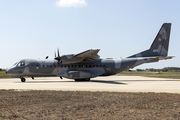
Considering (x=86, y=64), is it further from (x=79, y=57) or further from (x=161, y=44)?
(x=161, y=44)

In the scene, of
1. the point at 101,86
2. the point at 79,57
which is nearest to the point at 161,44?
the point at 79,57

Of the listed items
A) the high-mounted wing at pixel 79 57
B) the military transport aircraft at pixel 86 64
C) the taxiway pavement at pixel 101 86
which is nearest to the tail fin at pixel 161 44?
the military transport aircraft at pixel 86 64

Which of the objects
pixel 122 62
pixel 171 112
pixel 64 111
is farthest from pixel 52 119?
pixel 122 62

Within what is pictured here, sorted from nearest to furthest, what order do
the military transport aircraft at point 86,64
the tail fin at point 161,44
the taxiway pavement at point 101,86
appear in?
1. the taxiway pavement at point 101,86
2. the military transport aircraft at point 86,64
3. the tail fin at point 161,44

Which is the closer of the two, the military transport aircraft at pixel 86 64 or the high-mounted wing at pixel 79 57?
the high-mounted wing at pixel 79 57

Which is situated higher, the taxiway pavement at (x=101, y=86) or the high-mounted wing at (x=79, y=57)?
the high-mounted wing at (x=79, y=57)

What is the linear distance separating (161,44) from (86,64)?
Result: 12.5m

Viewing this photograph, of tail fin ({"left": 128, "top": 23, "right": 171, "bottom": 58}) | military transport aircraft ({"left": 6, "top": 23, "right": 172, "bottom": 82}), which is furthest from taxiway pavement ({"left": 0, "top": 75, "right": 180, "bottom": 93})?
tail fin ({"left": 128, "top": 23, "right": 171, "bottom": 58})

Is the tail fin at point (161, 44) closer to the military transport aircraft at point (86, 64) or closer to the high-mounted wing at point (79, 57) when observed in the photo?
the military transport aircraft at point (86, 64)

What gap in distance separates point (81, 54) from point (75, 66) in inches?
140

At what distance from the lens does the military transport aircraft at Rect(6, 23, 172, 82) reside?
2639cm

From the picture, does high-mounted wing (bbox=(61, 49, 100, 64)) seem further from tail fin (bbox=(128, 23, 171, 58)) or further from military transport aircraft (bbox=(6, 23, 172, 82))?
tail fin (bbox=(128, 23, 171, 58))

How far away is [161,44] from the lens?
29.0m

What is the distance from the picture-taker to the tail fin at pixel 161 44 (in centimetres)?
2888
